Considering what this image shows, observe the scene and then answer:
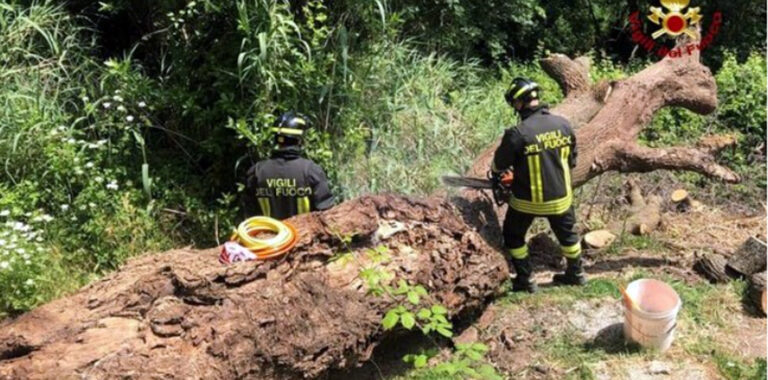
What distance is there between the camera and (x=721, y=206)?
6.26 metres

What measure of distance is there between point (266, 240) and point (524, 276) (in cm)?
208

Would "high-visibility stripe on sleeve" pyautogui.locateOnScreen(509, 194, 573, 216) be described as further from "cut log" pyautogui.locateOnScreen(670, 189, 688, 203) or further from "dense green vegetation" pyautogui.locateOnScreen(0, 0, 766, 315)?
"cut log" pyautogui.locateOnScreen(670, 189, 688, 203)

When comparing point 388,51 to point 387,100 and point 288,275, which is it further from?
point 288,275

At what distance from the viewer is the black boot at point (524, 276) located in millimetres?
4582

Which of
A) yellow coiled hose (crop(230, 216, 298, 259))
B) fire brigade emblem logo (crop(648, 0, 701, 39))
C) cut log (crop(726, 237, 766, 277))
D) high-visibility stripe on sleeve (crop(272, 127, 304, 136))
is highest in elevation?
fire brigade emblem logo (crop(648, 0, 701, 39))

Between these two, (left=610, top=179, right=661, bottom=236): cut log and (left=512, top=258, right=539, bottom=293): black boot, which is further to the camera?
(left=610, top=179, right=661, bottom=236): cut log

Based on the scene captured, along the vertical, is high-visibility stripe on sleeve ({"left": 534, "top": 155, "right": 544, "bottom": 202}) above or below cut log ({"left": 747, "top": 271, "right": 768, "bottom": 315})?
above

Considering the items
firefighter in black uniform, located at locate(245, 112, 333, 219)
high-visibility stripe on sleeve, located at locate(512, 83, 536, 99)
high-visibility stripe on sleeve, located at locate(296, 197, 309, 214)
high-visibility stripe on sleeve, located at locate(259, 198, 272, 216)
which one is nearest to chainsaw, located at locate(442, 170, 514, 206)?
high-visibility stripe on sleeve, located at locate(512, 83, 536, 99)

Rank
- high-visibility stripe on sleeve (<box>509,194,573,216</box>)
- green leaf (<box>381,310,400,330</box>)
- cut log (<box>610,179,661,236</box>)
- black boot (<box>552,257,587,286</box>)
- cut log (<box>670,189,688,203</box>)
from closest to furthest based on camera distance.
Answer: green leaf (<box>381,310,400,330</box>)
high-visibility stripe on sleeve (<box>509,194,573,216</box>)
black boot (<box>552,257,587,286</box>)
cut log (<box>610,179,661,236</box>)
cut log (<box>670,189,688,203</box>)

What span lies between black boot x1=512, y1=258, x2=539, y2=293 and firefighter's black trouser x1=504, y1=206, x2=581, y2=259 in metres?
0.04

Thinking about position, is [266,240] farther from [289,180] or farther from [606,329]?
[606,329]

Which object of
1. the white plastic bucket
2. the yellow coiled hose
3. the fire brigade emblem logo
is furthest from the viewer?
the fire brigade emblem logo

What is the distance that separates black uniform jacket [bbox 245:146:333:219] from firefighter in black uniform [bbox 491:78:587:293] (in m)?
1.26

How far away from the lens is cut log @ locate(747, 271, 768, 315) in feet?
13.7
